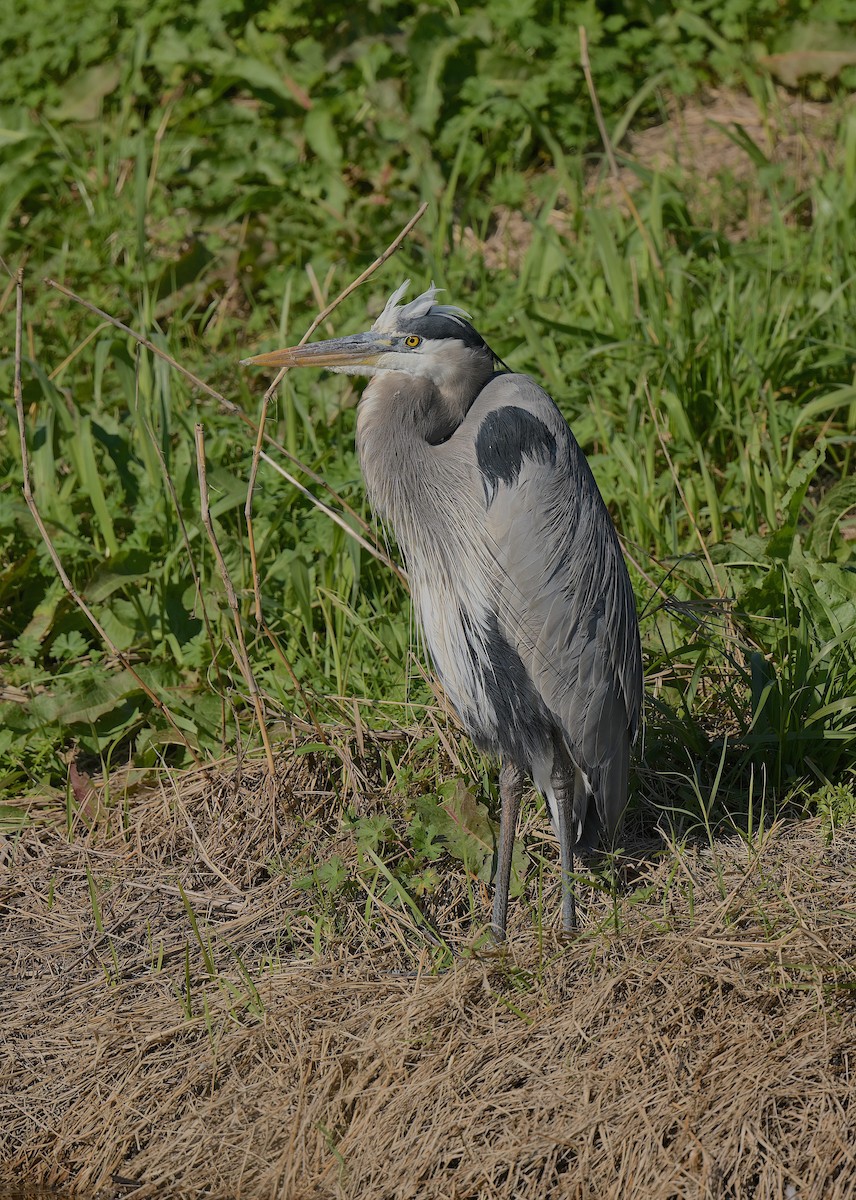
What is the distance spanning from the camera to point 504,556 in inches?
111

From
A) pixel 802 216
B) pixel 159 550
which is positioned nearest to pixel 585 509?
pixel 159 550

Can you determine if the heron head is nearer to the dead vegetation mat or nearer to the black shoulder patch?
the black shoulder patch

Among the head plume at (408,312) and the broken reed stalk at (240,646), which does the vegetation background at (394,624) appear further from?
the head plume at (408,312)

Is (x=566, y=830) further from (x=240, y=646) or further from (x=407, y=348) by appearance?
(x=407, y=348)

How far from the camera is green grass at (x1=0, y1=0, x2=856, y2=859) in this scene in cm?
344

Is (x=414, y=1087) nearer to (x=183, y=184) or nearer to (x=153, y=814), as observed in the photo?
(x=153, y=814)

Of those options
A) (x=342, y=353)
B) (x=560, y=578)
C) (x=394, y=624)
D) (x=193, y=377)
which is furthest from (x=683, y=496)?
(x=193, y=377)

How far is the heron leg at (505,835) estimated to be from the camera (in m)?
2.89

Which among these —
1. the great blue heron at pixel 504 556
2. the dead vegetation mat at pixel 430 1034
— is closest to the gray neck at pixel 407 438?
the great blue heron at pixel 504 556

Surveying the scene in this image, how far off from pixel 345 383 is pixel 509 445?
71.8 inches

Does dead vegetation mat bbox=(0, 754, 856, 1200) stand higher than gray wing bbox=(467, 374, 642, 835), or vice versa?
gray wing bbox=(467, 374, 642, 835)

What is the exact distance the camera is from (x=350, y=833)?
3184mm

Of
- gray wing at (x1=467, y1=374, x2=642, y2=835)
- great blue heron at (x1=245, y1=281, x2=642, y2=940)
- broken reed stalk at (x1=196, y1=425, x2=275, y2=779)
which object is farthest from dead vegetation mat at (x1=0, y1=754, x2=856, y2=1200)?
gray wing at (x1=467, y1=374, x2=642, y2=835)

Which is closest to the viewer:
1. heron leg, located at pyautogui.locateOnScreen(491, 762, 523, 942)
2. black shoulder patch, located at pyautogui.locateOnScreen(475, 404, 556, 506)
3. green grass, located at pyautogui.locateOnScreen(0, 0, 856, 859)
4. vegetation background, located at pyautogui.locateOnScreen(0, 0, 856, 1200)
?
vegetation background, located at pyautogui.locateOnScreen(0, 0, 856, 1200)
